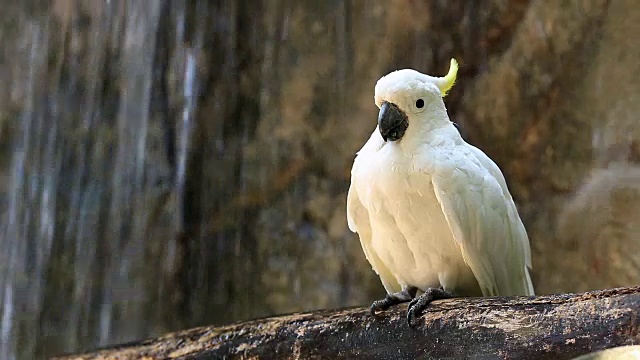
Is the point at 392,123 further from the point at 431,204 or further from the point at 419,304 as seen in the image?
the point at 419,304

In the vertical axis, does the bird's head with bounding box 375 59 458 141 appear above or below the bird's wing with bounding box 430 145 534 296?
above

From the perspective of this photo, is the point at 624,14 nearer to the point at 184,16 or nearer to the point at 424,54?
the point at 424,54

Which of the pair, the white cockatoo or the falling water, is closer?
the white cockatoo

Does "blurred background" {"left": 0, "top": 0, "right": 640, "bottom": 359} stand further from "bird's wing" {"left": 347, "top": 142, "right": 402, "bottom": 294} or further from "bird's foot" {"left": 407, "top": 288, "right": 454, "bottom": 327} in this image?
"bird's foot" {"left": 407, "top": 288, "right": 454, "bottom": 327}

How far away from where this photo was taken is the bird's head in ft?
7.41

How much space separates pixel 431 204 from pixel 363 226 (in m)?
0.33

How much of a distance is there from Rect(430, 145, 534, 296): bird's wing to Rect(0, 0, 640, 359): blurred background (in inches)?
51.5

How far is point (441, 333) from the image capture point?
6.18 ft

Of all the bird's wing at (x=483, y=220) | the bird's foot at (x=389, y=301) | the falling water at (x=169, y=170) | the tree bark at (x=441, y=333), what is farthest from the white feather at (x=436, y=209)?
the falling water at (x=169, y=170)

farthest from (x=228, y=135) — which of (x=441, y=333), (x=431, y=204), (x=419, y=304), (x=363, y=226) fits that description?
(x=441, y=333)

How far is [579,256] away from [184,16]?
2.69 meters

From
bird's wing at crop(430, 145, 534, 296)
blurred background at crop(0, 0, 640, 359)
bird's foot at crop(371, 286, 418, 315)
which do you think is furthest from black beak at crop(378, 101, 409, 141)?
blurred background at crop(0, 0, 640, 359)

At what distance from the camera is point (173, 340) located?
2326 mm

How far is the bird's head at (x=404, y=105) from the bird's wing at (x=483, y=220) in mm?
160
